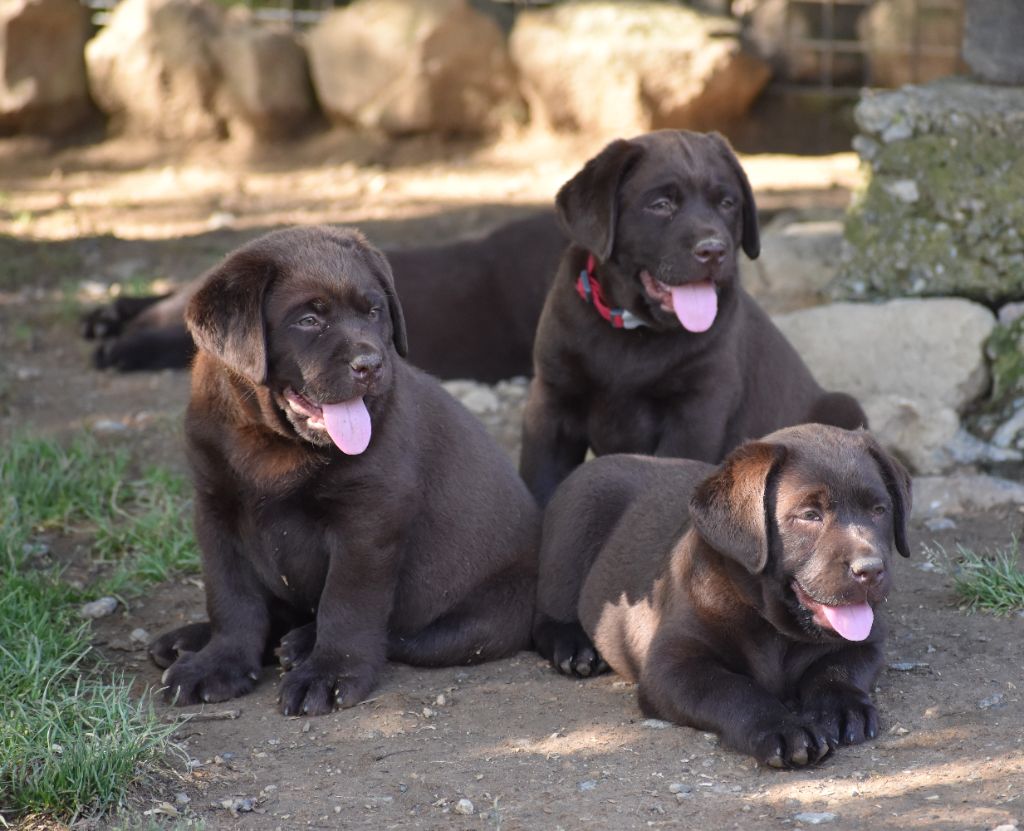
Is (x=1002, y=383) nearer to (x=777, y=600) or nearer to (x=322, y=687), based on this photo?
(x=777, y=600)

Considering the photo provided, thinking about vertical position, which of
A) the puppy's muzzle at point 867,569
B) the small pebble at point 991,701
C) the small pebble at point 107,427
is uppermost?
the puppy's muzzle at point 867,569

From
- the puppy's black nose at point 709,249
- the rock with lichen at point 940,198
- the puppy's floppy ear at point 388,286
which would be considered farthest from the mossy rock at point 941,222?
the puppy's floppy ear at point 388,286

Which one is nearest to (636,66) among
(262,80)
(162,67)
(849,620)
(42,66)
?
(262,80)

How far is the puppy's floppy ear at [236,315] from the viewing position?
4070 millimetres

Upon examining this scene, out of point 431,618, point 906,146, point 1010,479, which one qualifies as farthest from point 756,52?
point 431,618

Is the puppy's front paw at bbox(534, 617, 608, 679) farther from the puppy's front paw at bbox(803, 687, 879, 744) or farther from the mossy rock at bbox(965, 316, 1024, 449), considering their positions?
the mossy rock at bbox(965, 316, 1024, 449)

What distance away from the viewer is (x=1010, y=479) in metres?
6.09

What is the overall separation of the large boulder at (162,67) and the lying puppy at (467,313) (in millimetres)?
3430

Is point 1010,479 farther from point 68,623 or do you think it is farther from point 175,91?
point 175,91

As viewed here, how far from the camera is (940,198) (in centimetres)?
665

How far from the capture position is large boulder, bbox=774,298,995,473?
6422mm

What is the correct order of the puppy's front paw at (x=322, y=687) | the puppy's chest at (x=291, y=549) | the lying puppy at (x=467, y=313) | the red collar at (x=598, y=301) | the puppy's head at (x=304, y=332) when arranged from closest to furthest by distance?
1. the puppy's head at (x=304, y=332)
2. the puppy's front paw at (x=322, y=687)
3. the puppy's chest at (x=291, y=549)
4. the red collar at (x=598, y=301)
5. the lying puppy at (x=467, y=313)

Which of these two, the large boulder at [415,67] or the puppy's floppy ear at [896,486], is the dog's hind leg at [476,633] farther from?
the large boulder at [415,67]

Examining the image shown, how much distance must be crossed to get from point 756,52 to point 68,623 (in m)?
6.52
